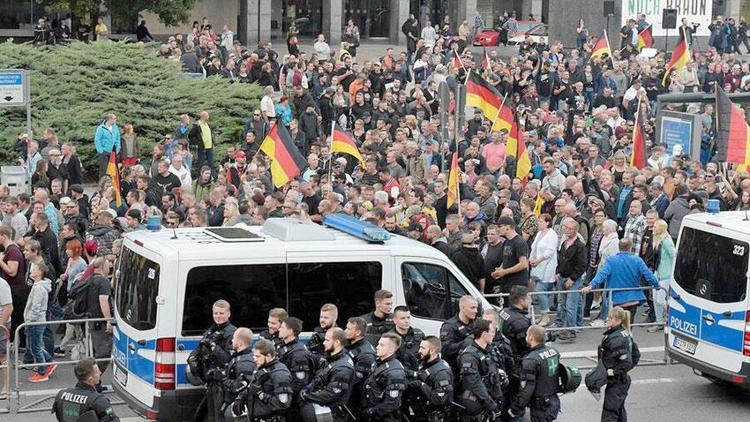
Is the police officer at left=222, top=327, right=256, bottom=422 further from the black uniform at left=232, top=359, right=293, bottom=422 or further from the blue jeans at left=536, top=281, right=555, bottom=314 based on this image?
the blue jeans at left=536, top=281, right=555, bottom=314

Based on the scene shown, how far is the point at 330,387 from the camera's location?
39.1 feet

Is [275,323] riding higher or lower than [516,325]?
higher

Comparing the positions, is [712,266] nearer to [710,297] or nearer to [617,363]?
[710,297]

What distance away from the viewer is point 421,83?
1394 inches

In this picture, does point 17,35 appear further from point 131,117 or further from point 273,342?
point 273,342

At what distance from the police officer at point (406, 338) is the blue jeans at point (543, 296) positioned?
4957mm

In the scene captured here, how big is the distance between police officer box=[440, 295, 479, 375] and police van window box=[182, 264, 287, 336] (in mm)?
1495

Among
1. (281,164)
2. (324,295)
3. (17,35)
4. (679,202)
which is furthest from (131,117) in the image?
(17,35)

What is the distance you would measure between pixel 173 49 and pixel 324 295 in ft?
70.0

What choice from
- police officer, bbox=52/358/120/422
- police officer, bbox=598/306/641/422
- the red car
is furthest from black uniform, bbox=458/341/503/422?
the red car

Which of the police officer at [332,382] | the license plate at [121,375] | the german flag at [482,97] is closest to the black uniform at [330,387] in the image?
the police officer at [332,382]

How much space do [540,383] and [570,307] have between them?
198 inches

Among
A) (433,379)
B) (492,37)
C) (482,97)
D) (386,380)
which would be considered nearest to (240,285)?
(386,380)

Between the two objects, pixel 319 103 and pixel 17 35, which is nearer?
pixel 319 103
